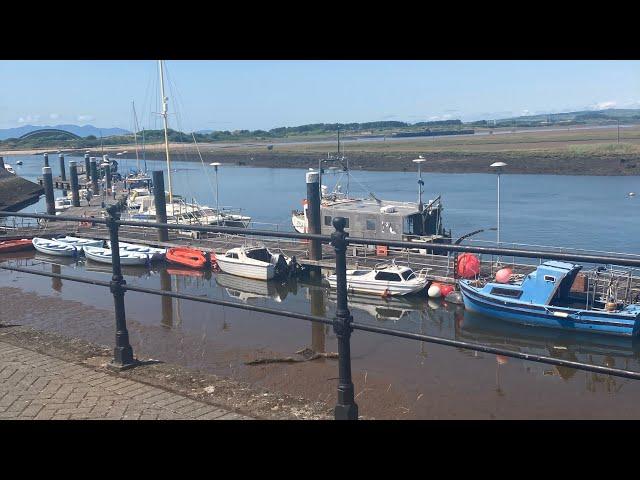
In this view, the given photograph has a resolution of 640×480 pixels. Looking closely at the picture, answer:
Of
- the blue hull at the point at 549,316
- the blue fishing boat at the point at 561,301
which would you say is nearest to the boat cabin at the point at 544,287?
the blue fishing boat at the point at 561,301

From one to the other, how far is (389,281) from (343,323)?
1945 centimetres

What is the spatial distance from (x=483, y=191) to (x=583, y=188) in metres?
8.24

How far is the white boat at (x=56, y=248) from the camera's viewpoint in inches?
1248

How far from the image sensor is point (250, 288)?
25.8m

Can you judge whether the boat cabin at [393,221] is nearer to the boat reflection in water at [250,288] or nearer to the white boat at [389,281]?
the white boat at [389,281]

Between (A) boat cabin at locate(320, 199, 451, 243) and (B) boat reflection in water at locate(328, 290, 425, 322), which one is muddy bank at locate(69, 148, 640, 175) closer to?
(A) boat cabin at locate(320, 199, 451, 243)

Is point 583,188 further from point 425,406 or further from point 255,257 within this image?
Result: point 425,406

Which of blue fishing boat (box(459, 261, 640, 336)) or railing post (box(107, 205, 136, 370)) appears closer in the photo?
railing post (box(107, 205, 136, 370))

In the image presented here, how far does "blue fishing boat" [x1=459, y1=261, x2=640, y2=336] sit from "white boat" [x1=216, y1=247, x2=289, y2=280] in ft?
26.6

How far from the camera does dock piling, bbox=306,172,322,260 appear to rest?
2584cm

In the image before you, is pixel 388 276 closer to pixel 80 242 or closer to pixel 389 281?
pixel 389 281

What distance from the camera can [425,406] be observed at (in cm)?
1175

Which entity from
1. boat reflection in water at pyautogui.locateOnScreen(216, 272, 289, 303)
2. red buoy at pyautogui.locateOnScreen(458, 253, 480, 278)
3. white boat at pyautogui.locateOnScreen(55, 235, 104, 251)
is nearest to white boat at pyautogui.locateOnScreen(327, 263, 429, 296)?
red buoy at pyautogui.locateOnScreen(458, 253, 480, 278)

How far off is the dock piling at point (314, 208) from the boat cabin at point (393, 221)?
76 centimetres
